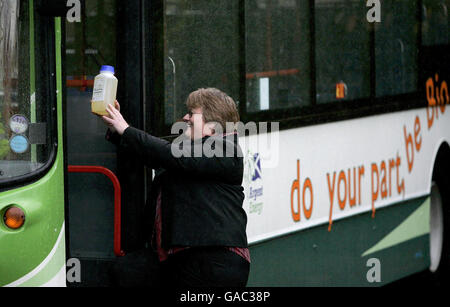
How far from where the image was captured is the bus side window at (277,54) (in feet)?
20.8

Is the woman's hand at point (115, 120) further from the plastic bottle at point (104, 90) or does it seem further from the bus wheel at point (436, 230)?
the bus wheel at point (436, 230)

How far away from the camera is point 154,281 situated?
5094 mm

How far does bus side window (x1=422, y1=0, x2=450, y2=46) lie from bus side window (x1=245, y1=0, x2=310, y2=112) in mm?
2281

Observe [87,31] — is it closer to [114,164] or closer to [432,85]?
[114,164]

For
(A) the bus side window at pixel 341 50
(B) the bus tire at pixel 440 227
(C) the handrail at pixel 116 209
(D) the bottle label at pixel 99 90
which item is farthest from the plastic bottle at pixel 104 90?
(B) the bus tire at pixel 440 227

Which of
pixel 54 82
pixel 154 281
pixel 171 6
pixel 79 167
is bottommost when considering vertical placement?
pixel 154 281

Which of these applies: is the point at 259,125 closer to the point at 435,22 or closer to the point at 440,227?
the point at 435,22

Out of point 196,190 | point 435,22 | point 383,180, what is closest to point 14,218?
point 196,190

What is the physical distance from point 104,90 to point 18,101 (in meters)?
0.40

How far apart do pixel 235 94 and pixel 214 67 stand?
0.95 feet

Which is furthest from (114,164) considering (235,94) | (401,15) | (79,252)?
(401,15)

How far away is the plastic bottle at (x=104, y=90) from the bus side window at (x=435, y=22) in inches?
180
